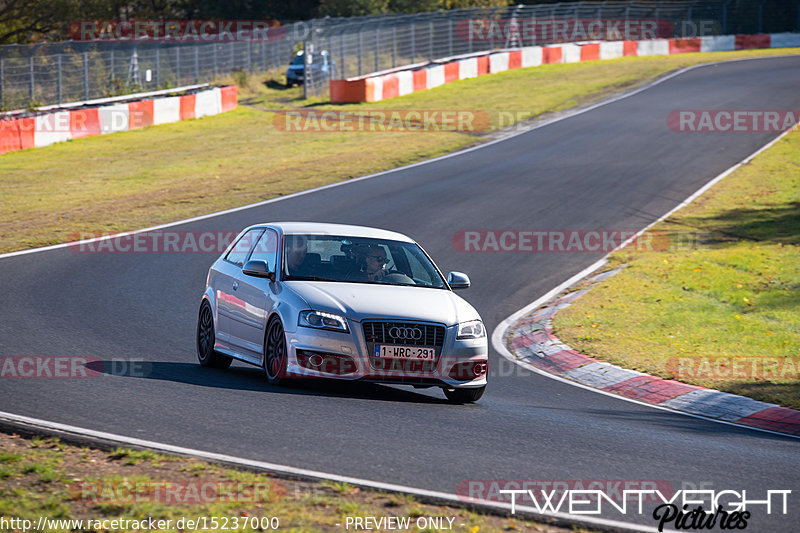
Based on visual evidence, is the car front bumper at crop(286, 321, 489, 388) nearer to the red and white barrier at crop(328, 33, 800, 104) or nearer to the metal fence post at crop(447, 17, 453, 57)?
the red and white barrier at crop(328, 33, 800, 104)

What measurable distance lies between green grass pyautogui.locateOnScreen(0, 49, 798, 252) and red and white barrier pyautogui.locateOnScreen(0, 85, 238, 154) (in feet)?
1.11

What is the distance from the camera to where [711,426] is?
381 inches

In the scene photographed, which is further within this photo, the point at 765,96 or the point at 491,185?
the point at 765,96

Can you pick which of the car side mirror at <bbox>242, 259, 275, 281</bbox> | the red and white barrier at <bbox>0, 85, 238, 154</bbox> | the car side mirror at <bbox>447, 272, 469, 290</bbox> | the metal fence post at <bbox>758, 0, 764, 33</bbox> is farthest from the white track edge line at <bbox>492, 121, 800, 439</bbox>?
the metal fence post at <bbox>758, 0, 764, 33</bbox>

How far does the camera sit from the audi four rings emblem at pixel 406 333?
914cm

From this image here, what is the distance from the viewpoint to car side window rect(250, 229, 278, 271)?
10275mm

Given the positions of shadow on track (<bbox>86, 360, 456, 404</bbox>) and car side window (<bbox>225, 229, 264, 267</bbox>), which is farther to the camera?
car side window (<bbox>225, 229, 264, 267</bbox>)

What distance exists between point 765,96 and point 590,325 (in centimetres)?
2600

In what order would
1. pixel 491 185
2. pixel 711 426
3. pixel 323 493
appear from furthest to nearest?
pixel 491 185
pixel 711 426
pixel 323 493

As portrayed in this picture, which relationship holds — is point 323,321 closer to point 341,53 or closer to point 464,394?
point 464,394

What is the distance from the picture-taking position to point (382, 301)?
9.39m

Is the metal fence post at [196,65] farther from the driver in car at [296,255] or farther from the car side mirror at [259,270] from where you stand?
the car side mirror at [259,270]

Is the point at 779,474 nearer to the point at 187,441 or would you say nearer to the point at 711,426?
the point at 711,426

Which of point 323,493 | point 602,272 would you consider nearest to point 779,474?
point 323,493
